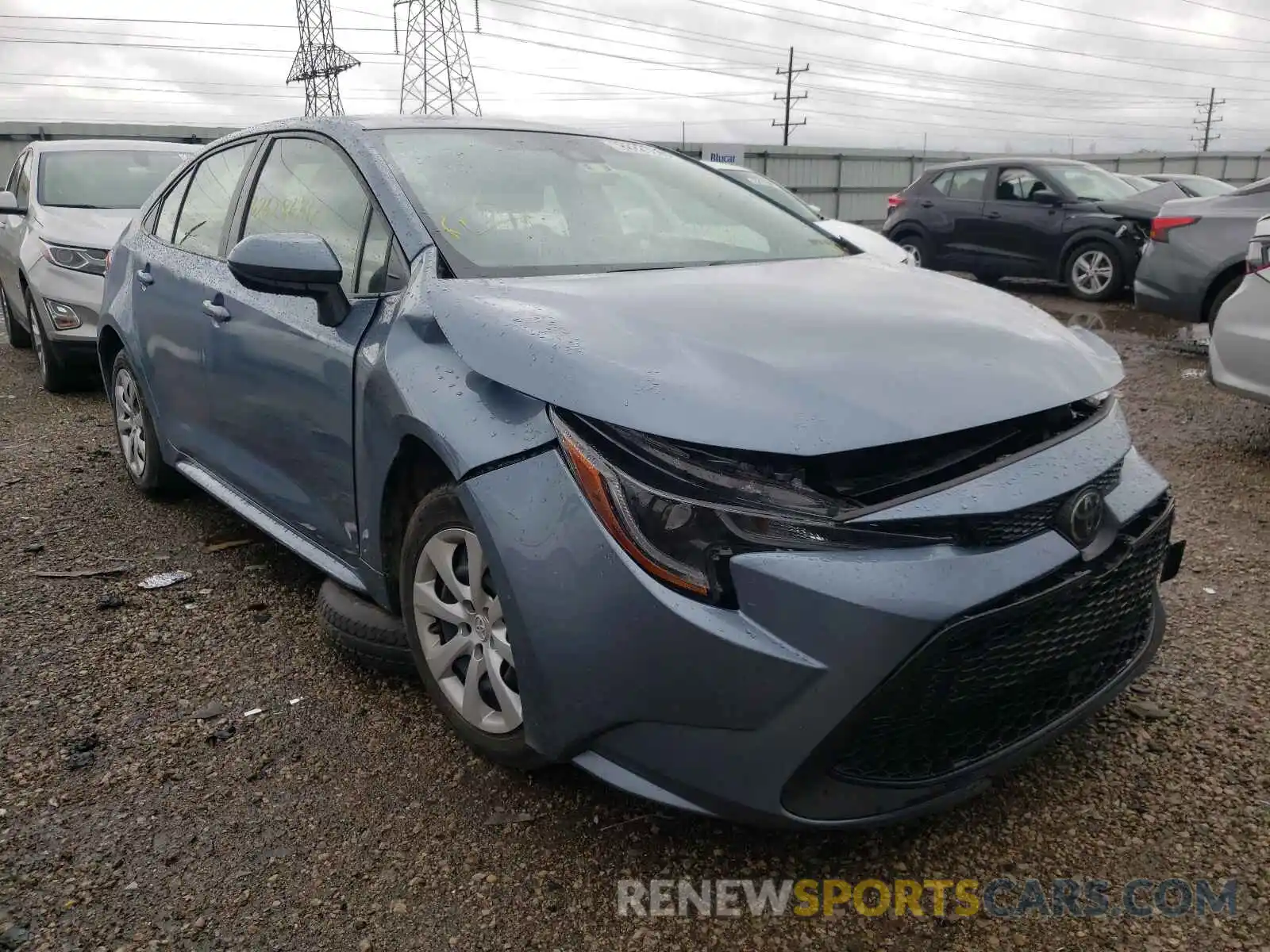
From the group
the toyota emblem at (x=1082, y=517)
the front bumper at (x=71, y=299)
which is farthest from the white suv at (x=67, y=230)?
the toyota emblem at (x=1082, y=517)

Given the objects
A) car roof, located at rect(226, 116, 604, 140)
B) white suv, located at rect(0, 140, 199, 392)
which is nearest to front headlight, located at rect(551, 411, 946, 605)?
car roof, located at rect(226, 116, 604, 140)

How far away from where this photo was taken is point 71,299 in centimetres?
638

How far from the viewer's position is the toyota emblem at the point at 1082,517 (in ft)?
6.04

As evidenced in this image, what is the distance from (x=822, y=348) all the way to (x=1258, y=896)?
1368mm

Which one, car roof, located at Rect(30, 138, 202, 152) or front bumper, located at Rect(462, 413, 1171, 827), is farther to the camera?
car roof, located at Rect(30, 138, 202, 152)

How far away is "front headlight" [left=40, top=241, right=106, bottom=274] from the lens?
645 cm

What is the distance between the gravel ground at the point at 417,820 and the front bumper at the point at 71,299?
3.75 metres

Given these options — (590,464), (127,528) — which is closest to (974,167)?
(127,528)

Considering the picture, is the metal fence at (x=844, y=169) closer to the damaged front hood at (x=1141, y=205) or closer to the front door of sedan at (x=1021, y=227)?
the front door of sedan at (x=1021, y=227)

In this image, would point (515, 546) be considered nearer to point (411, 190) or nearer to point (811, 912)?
point (811, 912)

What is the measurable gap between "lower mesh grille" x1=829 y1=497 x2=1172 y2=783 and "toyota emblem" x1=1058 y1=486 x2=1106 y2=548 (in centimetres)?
5

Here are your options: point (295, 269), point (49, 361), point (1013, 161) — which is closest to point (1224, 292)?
point (1013, 161)
